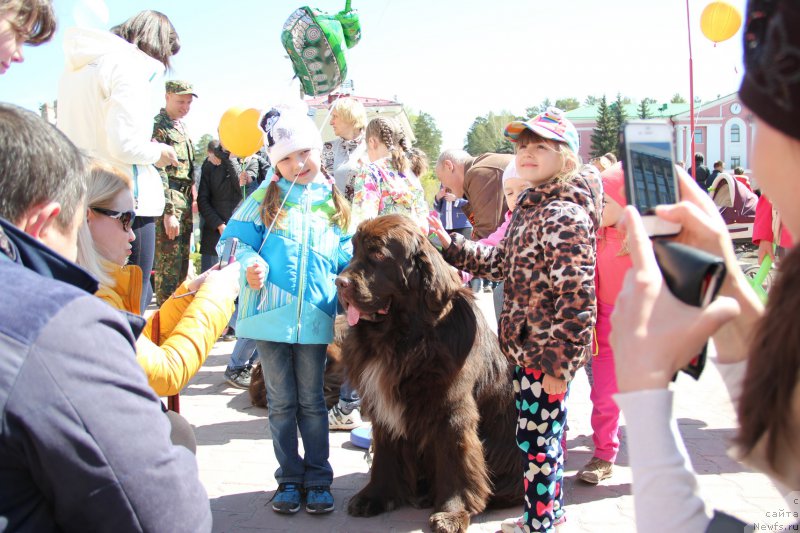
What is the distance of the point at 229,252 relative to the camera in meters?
3.12

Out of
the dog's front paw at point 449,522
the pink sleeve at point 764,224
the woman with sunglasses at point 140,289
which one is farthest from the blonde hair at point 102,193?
the pink sleeve at point 764,224

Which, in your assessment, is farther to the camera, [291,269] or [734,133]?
[734,133]

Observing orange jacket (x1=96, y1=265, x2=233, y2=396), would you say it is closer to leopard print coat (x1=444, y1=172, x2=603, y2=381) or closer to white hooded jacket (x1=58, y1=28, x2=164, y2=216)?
leopard print coat (x1=444, y1=172, x2=603, y2=381)

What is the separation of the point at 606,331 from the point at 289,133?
7.73ft

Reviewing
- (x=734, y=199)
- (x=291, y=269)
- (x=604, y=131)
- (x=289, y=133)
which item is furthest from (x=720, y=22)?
(x=604, y=131)

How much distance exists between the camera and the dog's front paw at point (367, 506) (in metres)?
3.42

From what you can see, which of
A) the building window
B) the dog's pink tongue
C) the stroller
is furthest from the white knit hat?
the building window

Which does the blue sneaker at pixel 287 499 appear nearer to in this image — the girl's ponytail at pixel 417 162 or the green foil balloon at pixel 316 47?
the green foil balloon at pixel 316 47

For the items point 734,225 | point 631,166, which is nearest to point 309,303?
point 631,166

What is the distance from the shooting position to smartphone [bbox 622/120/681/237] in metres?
1.31

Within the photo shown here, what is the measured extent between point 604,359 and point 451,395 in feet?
4.45

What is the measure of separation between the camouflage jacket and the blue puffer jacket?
2713 mm

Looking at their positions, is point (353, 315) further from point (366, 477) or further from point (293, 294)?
point (366, 477)

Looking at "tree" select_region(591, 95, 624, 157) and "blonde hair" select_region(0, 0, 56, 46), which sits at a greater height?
"blonde hair" select_region(0, 0, 56, 46)
